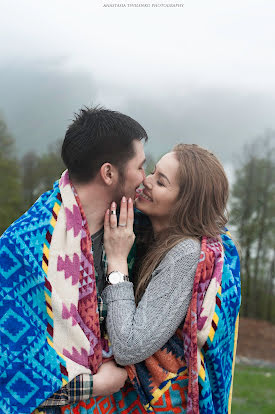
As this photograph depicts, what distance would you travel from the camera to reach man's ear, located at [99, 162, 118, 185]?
240 centimetres

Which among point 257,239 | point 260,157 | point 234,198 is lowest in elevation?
point 257,239

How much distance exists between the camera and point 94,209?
2.41 metres

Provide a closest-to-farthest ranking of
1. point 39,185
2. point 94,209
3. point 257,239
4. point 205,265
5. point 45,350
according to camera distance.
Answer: point 45,350, point 205,265, point 94,209, point 39,185, point 257,239

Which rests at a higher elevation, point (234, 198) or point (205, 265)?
point (205, 265)

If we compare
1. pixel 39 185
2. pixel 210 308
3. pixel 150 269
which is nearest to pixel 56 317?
pixel 150 269

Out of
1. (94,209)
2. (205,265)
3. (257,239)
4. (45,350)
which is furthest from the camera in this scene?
(257,239)

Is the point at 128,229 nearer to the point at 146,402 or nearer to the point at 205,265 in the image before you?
the point at 205,265

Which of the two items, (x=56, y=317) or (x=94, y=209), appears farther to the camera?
(x=94, y=209)

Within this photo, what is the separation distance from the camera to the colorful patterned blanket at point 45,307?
2074 mm

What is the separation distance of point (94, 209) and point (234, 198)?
16009mm

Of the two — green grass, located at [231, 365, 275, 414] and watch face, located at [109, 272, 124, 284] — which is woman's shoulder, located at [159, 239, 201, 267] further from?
green grass, located at [231, 365, 275, 414]

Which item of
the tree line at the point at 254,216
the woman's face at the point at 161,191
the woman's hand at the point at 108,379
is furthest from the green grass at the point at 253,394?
the tree line at the point at 254,216

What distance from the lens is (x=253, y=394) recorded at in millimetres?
7613

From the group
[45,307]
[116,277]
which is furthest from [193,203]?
[45,307]
